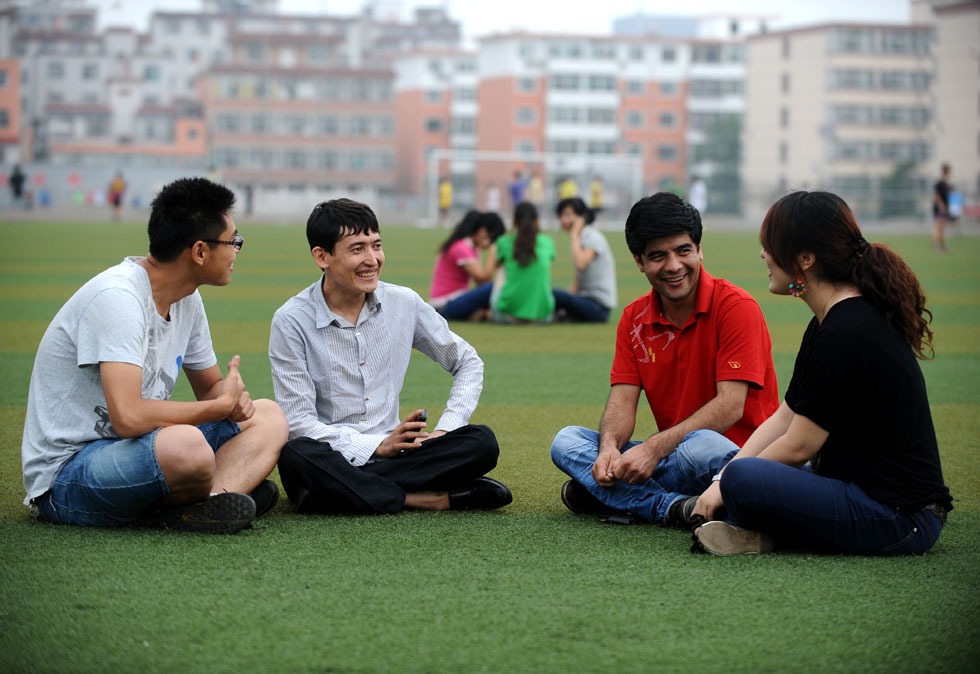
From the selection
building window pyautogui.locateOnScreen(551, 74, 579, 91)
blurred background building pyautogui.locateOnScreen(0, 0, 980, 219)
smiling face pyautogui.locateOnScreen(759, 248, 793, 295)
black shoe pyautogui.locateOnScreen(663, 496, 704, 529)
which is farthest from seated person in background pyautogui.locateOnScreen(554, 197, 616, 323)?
building window pyautogui.locateOnScreen(551, 74, 579, 91)

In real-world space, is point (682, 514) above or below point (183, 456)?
Result: below

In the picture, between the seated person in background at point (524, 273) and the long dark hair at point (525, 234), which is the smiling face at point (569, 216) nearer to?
the seated person in background at point (524, 273)

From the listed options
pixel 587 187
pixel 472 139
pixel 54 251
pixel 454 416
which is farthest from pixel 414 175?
pixel 454 416

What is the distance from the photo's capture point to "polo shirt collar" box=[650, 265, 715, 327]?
5.21 metres

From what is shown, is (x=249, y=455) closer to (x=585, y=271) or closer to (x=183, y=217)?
(x=183, y=217)

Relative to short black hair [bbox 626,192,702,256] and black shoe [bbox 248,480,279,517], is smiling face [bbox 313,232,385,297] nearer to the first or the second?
black shoe [bbox 248,480,279,517]

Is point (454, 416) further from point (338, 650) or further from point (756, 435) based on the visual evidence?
point (338, 650)

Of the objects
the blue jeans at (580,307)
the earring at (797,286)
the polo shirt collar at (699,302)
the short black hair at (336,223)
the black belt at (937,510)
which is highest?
the short black hair at (336,223)

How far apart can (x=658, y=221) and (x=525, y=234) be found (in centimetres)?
804

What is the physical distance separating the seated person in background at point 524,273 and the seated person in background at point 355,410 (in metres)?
7.53

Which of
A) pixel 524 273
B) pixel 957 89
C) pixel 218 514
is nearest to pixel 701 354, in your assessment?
pixel 218 514

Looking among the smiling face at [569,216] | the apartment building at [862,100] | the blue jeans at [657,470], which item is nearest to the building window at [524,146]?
the apartment building at [862,100]

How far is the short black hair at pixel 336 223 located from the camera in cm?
552

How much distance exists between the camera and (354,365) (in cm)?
560
